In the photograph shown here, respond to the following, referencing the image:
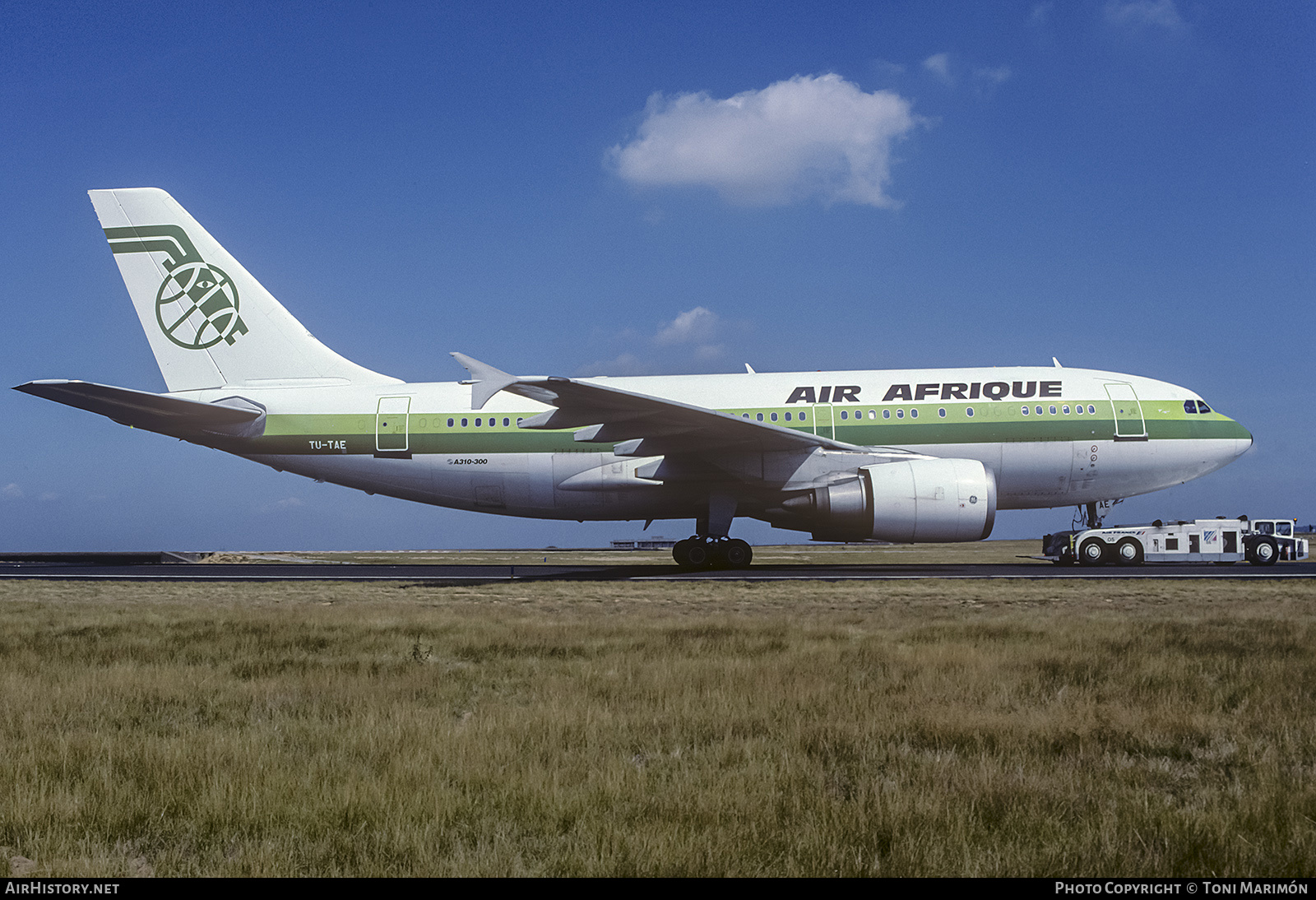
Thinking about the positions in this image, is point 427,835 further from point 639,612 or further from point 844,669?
point 639,612

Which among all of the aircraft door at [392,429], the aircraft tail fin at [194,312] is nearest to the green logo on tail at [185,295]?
the aircraft tail fin at [194,312]

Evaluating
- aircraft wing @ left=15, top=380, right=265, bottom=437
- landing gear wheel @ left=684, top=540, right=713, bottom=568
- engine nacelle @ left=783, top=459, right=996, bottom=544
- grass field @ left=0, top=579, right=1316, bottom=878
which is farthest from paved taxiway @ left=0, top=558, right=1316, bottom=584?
grass field @ left=0, top=579, right=1316, bottom=878

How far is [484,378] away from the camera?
46.4 feet

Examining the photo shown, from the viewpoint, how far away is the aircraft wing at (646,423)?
1580 centimetres

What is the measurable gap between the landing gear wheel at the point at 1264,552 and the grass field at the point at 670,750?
1412cm

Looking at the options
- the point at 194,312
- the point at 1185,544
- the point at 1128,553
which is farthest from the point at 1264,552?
the point at 194,312

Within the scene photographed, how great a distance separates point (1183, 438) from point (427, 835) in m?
20.5

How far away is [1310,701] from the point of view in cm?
560

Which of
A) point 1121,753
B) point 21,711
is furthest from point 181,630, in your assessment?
point 1121,753

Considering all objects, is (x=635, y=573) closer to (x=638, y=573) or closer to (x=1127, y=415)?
(x=638, y=573)

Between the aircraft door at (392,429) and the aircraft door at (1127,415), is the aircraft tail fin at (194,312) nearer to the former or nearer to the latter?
the aircraft door at (392,429)

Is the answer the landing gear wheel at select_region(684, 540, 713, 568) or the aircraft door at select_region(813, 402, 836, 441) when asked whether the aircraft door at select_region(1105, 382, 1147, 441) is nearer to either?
the aircraft door at select_region(813, 402, 836, 441)

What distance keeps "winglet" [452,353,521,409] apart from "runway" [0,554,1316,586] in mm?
4659

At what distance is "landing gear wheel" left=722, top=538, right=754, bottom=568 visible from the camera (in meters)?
19.2
